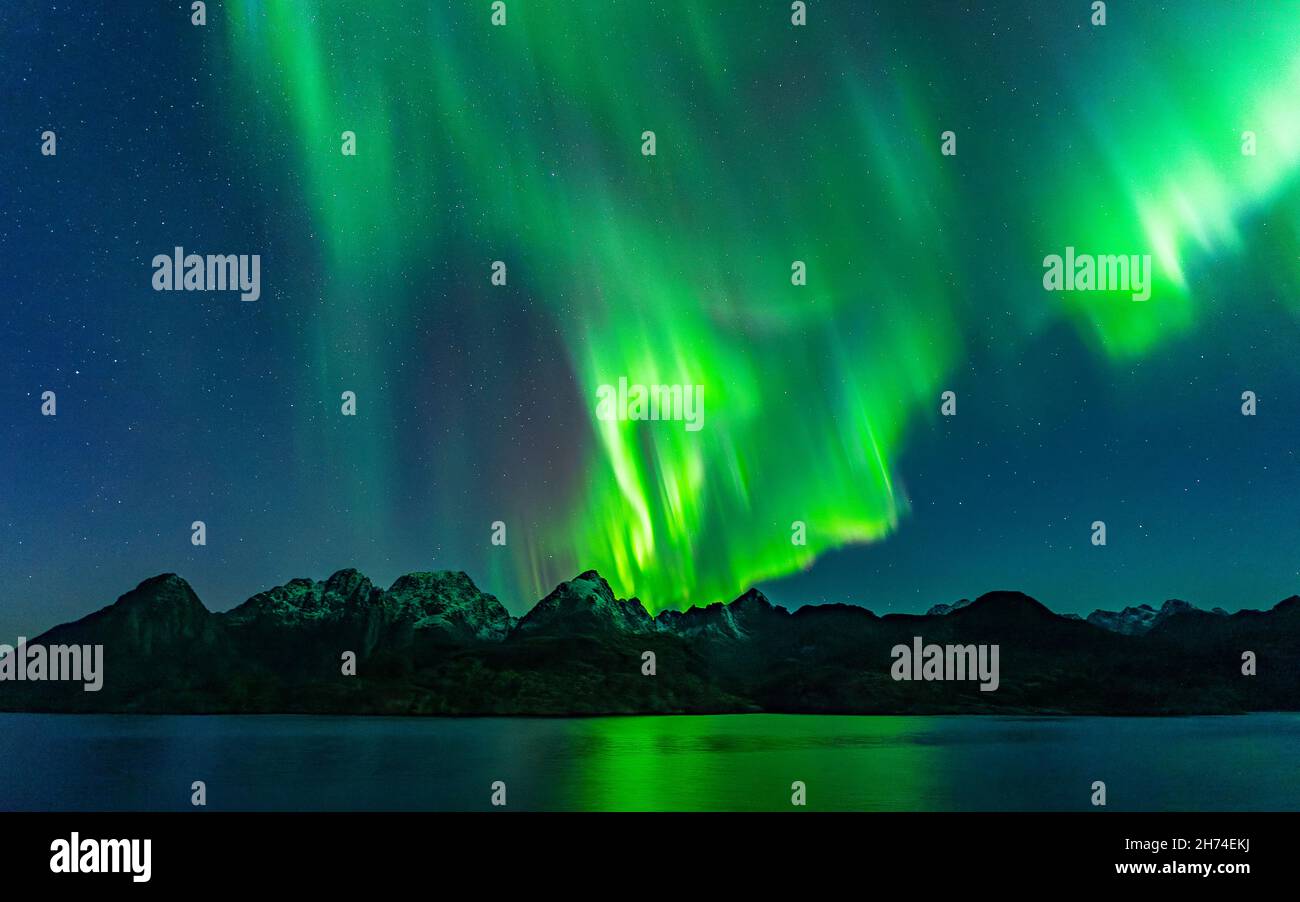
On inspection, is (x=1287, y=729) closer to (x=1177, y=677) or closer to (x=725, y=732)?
(x=1177, y=677)

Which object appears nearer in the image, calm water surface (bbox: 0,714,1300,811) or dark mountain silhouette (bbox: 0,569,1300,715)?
calm water surface (bbox: 0,714,1300,811)

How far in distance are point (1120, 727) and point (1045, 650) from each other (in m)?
31.7

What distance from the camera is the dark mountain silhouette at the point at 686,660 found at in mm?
160500

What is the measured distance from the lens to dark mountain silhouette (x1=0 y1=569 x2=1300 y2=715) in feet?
527

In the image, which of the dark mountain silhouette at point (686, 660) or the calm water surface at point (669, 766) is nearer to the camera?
the calm water surface at point (669, 766)

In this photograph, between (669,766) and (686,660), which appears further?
(686,660)

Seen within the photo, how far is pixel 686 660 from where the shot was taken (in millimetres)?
198250
